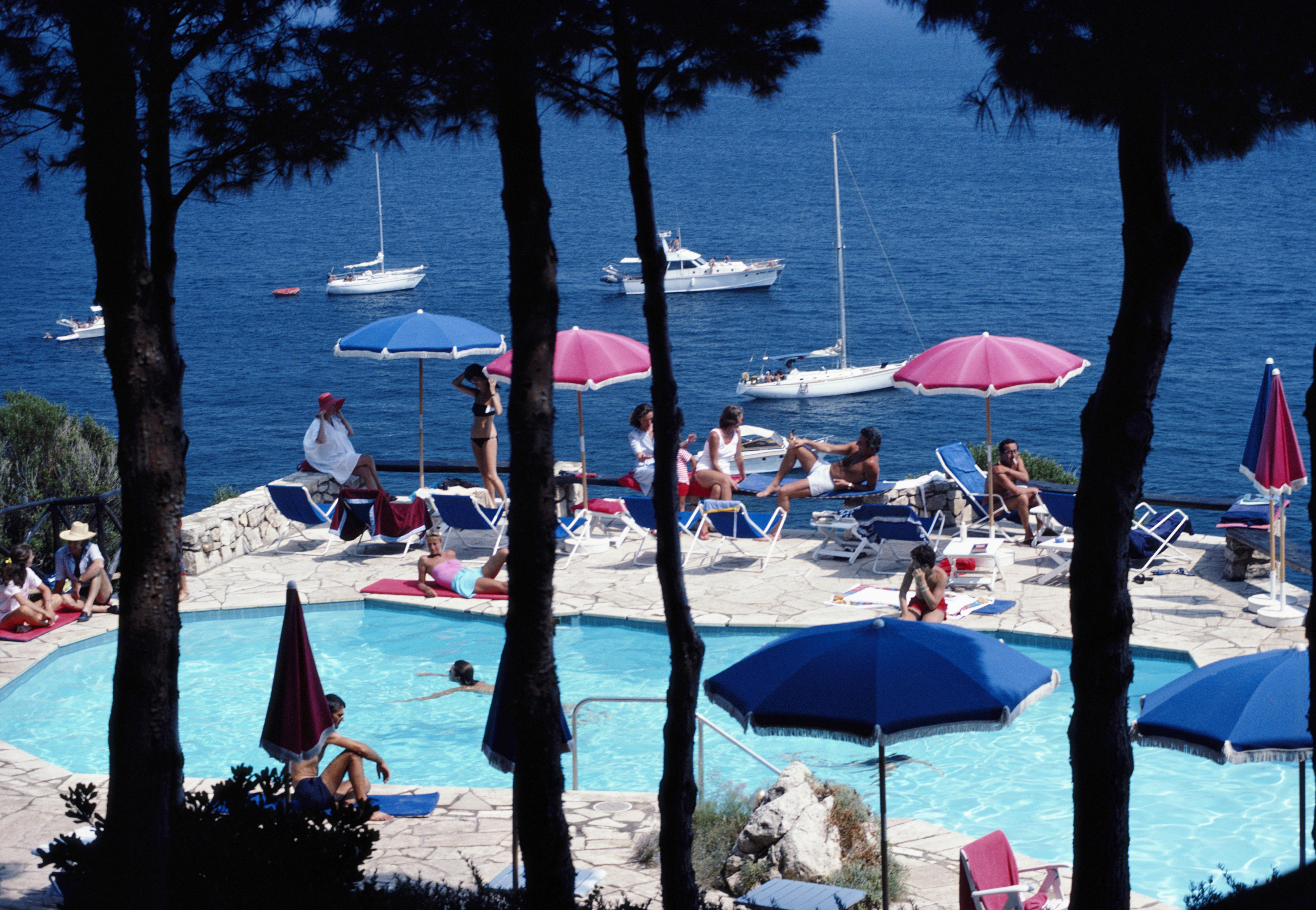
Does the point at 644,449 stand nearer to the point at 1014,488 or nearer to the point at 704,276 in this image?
the point at 1014,488

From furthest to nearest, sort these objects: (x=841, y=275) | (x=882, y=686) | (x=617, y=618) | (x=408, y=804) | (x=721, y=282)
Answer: (x=721, y=282)
(x=841, y=275)
(x=617, y=618)
(x=408, y=804)
(x=882, y=686)

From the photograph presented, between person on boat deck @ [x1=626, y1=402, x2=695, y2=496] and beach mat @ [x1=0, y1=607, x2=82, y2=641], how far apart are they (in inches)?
218

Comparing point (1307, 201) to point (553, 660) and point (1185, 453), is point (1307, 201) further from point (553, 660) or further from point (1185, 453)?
point (553, 660)

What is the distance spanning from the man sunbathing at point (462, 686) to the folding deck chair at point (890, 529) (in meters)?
3.87

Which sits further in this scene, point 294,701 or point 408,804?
point 408,804

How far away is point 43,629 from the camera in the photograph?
11328 millimetres

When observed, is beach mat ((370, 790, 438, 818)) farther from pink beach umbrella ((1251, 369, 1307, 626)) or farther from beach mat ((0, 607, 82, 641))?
pink beach umbrella ((1251, 369, 1307, 626))

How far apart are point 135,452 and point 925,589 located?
6925 mm

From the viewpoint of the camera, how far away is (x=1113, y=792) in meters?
5.25

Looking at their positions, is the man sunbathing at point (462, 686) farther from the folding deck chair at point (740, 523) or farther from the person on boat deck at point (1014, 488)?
the person on boat deck at point (1014, 488)

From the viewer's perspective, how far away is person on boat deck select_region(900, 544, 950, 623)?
10430 millimetres

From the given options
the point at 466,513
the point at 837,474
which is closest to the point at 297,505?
the point at 466,513

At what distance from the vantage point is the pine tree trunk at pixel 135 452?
4867mm

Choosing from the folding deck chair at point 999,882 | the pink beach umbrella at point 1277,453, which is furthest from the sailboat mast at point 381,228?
the folding deck chair at point 999,882
